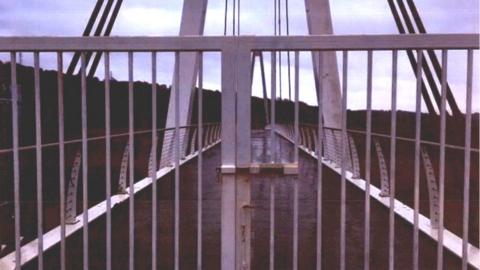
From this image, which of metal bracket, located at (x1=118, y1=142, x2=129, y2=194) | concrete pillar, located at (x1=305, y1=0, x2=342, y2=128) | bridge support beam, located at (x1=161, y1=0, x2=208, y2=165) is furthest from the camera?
bridge support beam, located at (x1=161, y1=0, x2=208, y2=165)

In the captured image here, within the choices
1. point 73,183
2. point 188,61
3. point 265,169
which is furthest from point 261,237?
point 188,61

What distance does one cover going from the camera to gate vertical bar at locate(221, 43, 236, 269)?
257 cm

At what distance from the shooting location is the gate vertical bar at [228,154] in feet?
8.45

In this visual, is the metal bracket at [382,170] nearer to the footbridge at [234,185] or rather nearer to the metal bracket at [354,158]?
the footbridge at [234,185]

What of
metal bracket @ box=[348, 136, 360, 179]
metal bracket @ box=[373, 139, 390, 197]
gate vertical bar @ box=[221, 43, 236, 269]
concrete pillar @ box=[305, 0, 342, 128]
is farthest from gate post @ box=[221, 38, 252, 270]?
concrete pillar @ box=[305, 0, 342, 128]

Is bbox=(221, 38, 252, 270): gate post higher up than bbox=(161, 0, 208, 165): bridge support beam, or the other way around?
bbox=(161, 0, 208, 165): bridge support beam

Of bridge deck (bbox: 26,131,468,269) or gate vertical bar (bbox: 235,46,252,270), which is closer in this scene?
gate vertical bar (bbox: 235,46,252,270)

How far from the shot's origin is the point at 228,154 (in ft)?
8.66

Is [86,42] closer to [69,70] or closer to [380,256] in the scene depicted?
[380,256]

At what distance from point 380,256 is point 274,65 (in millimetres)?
1922

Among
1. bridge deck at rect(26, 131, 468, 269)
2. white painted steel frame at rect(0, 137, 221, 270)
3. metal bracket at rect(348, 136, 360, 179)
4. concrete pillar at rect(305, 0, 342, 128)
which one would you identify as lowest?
bridge deck at rect(26, 131, 468, 269)

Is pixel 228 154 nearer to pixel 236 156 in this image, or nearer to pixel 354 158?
pixel 236 156

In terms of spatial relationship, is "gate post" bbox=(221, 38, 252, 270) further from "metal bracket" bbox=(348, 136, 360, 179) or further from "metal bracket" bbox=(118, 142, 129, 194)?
"metal bracket" bbox=(348, 136, 360, 179)

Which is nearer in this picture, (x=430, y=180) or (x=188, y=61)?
(x=430, y=180)
